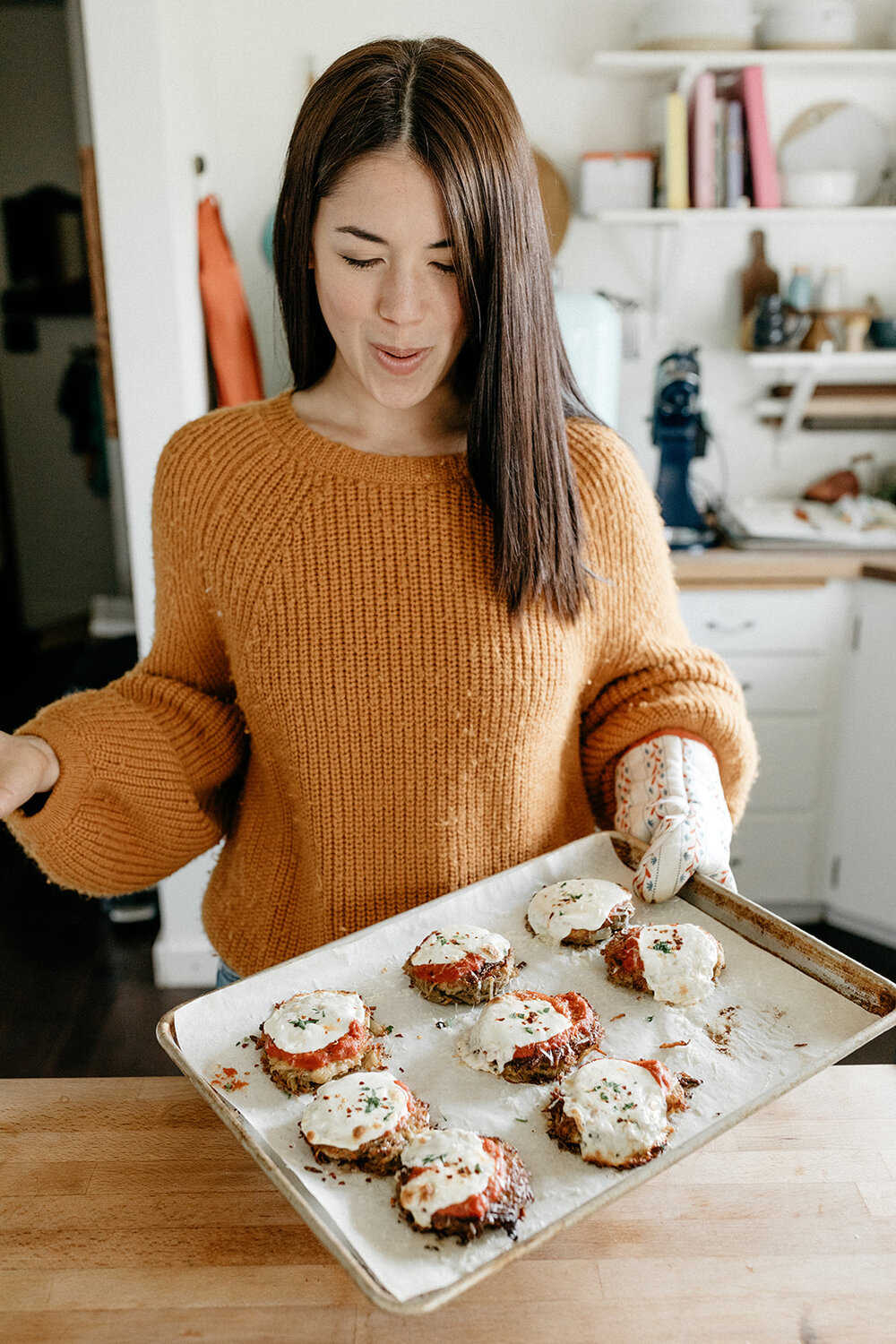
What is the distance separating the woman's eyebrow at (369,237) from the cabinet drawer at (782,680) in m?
1.74

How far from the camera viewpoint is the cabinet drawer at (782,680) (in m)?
2.53

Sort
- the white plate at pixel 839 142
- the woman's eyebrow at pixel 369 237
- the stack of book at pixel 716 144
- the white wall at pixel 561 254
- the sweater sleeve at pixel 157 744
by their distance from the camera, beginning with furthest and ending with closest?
the white plate at pixel 839 142 < the stack of book at pixel 716 144 < the white wall at pixel 561 254 < the sweater sleeve at pixel 157 744 < the woman's eyebrow at pixel 369 237

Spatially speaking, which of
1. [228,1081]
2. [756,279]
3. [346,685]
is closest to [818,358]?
[756,279]

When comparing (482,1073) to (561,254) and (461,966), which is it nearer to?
(461,966)

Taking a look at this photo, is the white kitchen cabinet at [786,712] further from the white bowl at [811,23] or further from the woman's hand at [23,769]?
the woman's hand at [23,769]

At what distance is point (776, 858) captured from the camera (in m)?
2.68

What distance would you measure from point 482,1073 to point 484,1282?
0.16m

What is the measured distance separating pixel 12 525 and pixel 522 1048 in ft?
15.5

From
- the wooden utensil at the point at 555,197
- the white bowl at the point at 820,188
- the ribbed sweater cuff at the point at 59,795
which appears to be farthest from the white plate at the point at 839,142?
the ribbed sweater cuff at the point at 59,795

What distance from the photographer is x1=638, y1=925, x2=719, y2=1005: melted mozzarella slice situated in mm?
930

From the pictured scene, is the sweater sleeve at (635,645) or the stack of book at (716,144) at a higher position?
the stack of book at (716,144)

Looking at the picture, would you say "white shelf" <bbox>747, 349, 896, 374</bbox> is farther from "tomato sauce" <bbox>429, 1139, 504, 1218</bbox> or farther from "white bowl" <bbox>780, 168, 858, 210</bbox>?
"tomato sauce" <bbox>429, 1139, 504, 1218</bbox>

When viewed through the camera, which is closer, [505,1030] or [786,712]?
[505,1030]

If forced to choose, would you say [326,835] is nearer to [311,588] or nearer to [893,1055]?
[311,588]
